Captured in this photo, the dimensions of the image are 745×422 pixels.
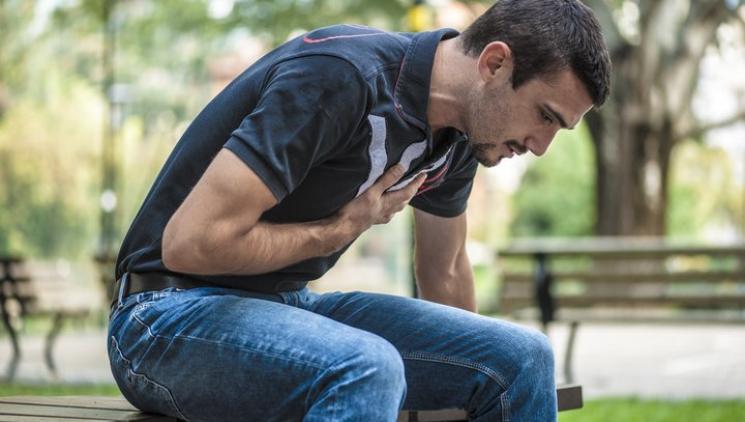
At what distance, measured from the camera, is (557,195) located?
52.1m

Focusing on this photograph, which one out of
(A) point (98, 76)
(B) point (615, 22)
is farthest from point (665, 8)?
(A) point (98, 76)

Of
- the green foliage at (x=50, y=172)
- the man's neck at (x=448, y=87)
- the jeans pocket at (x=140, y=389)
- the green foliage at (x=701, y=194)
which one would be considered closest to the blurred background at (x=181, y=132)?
the green foliage at (x=50, y=172)

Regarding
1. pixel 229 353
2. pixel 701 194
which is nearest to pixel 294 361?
pixel 229 353

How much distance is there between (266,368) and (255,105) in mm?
565

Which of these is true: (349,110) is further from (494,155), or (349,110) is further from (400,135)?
(494,155)

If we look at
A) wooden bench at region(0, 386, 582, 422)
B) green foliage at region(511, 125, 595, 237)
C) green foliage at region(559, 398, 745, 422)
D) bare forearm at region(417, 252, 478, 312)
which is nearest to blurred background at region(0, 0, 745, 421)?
green foliage at region(559, 398, 745, 422)

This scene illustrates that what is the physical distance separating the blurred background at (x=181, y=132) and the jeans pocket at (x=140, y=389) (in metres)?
6.34

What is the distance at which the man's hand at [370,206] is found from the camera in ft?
9.08

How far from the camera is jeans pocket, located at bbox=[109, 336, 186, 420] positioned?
2.63 m

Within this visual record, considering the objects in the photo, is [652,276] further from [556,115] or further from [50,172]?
[50,172]

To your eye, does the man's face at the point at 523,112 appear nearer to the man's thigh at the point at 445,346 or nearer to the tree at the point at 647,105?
the man's thigh at the point at 445,346

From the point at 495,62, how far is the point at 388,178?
0.35 meters

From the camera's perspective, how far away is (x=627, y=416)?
6.65 metres

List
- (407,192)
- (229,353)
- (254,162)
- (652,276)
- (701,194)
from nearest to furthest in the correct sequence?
(254,162)
(229,353)
(407,192)
(652,276)
(701,194)
